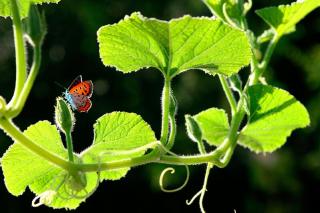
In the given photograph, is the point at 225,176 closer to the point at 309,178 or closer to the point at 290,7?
the point at 309,178

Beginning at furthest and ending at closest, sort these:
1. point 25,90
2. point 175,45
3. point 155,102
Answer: point 155,102 → point 175,45 → point 25,90

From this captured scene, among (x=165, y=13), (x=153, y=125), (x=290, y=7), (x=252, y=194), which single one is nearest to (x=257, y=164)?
(x=252, y=194)

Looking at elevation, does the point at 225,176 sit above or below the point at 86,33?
below

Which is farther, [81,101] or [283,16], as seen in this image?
[283,16]

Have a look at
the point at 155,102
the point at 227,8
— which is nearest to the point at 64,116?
the point at 227,8

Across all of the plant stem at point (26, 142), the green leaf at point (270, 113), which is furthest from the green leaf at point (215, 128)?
the plant stem at point (26, 142)

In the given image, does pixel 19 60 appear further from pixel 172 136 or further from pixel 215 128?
pixel 215 128

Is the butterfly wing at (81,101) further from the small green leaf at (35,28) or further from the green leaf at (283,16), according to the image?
the green leaf at (283,16)
